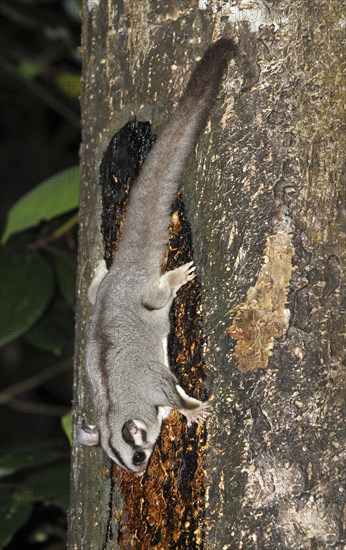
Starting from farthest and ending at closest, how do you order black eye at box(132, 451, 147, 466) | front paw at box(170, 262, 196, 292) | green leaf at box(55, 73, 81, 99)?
green leaf at box(55, 73, 81, 99), black eye at box(132, 451, 147, 466), front paw at box(170, 262, 196, 292)

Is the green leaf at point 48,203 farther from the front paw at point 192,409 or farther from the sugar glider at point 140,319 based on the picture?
the front paw at point 192,409

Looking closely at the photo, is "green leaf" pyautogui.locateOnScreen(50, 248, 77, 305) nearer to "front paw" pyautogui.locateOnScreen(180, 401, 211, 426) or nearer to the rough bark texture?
the rough bark texture

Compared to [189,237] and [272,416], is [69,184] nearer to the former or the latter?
[189,237]

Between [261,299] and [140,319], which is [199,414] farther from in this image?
[140,319]

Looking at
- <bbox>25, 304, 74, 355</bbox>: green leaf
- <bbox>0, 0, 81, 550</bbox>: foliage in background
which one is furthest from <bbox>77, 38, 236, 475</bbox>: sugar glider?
<bbox>25, 304, 74, 355</bbox>: green leaf

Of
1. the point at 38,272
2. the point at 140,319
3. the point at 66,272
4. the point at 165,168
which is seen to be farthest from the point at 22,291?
the point at 165,168

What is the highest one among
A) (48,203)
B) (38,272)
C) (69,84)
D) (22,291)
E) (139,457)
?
(69,84)
